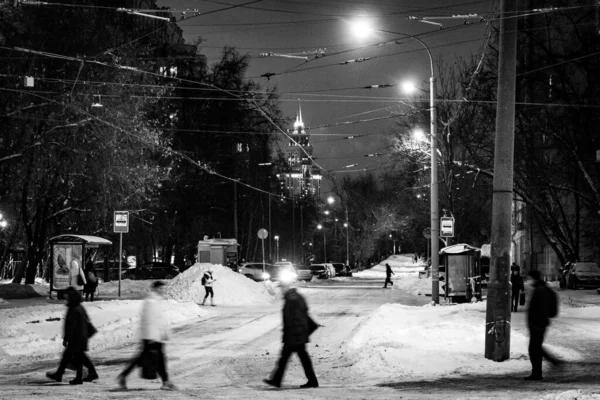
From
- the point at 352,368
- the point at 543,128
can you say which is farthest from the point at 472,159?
the point at 352,368

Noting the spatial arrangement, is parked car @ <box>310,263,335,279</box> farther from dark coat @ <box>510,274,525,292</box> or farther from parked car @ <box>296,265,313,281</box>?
dark coat @ <box>510,274,525,292</box>

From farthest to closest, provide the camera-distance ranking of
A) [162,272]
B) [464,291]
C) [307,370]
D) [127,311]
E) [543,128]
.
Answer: [162,272] < [543,128] < [464,291] < [127,311] < [307,370]

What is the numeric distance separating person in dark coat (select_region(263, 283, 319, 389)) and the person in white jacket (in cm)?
151

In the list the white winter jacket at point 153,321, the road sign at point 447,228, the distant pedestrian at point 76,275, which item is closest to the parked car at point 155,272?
the distant pedestrian at point 76,275

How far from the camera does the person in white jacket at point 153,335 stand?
11.6 m

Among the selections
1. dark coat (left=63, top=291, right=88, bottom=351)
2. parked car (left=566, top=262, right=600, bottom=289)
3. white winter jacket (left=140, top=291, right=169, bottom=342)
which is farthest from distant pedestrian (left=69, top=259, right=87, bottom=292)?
parked car (left=566, top=262, right=600, bottom=289)

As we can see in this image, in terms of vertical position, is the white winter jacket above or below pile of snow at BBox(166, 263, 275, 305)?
above

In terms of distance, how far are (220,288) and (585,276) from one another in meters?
20.2

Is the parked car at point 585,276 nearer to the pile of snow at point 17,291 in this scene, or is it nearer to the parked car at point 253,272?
the parked car at point 253,272

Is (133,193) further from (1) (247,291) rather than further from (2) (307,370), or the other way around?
(2) (307,370)

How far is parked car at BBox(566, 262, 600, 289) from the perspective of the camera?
138 ft

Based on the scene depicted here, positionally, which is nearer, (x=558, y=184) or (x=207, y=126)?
(x=558, y=184)

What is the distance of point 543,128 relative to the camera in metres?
42.1

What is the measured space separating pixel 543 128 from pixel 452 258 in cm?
1412
